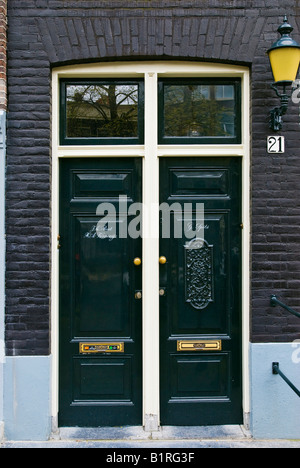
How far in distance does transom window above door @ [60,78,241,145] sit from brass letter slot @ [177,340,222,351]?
1.90 meters

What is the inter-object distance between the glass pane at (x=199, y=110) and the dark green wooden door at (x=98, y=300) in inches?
21.5

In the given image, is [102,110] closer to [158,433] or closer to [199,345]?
[199,345]

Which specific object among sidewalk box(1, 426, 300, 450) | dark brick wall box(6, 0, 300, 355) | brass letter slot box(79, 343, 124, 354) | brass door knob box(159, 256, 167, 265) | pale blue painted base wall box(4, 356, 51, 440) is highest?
dark brick wall box(6, 0, 300, 355)

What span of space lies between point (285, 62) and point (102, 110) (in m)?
1.73

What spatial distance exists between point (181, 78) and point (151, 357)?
268cm

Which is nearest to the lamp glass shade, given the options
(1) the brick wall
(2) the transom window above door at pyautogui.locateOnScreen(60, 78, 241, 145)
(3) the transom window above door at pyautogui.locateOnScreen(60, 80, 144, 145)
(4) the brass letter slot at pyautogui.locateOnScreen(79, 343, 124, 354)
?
(2) the transom window above door at pyautogui.locateOnScreen(60, 78, 241, 145)

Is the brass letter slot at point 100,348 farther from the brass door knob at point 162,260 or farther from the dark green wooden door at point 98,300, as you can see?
the brass door knob at point 162,260

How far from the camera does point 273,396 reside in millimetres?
4340

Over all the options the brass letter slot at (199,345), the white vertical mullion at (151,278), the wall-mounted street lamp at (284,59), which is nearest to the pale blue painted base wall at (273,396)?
the brass letter slot at (199,345)

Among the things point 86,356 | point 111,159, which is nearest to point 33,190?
point 111,159

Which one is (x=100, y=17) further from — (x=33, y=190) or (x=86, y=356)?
(x=86, y=356)

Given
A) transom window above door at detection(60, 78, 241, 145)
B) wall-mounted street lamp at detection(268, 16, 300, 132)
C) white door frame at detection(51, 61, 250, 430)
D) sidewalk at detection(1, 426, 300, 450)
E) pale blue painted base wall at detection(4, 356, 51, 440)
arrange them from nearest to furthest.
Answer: wall-mounted street lamp at detection(268, 16, 300, 132) < sidewalk at detection(1, 426, 300, 450) < pale blue painted base wall at detection(4, 356, 51, 440) < white door frame at detection(51, 61, 250, 430) < transom window above door at detection(60, 78, 241, 145)

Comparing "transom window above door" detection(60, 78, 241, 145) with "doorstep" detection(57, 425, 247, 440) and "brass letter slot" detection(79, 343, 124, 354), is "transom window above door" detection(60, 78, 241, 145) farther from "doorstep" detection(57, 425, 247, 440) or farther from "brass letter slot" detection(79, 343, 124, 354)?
"doorstep" detection(57, 425, 247, 440)

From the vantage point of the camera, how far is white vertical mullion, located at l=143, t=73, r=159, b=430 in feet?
14.6
